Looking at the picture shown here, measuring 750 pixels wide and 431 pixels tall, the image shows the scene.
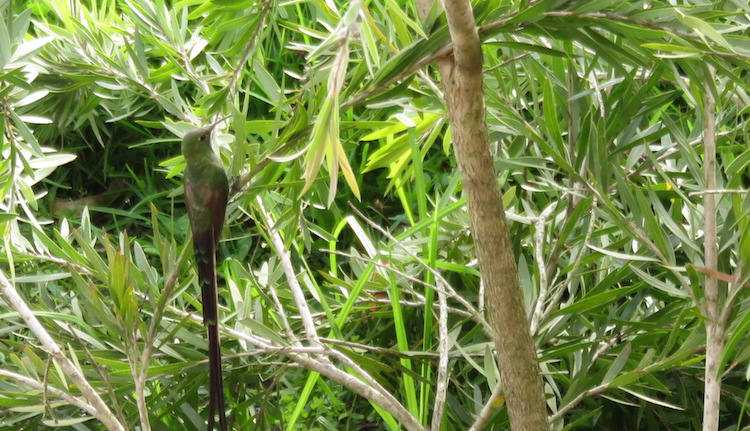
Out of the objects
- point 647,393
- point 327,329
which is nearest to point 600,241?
point 647,393

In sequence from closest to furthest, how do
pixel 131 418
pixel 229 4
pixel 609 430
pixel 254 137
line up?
pixel 229 4, pixel 131 418, pixel 609 430, pixel 254 137

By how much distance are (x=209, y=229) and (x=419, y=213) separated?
0.32 metres

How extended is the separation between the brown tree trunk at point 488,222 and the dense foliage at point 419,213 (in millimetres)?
33

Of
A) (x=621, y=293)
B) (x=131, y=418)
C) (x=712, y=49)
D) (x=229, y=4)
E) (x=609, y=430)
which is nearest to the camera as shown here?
(x=712, y=49)

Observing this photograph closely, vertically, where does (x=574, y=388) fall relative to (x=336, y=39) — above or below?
below

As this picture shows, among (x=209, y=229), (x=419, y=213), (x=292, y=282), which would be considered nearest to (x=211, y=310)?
(x=209, y=229)

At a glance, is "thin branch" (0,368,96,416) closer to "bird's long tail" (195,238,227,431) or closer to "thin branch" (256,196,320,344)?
"bird's long tail" (195,238,227,431)

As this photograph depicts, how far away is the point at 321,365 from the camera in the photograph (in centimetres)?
69

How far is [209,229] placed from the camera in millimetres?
647

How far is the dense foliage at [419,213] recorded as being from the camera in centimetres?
55

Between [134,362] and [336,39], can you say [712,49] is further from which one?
[134,362]

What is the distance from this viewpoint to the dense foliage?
55 centimetres

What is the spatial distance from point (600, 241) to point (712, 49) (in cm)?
43

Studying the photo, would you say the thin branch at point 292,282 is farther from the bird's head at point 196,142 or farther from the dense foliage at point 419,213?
the bird's head at point 196,142
